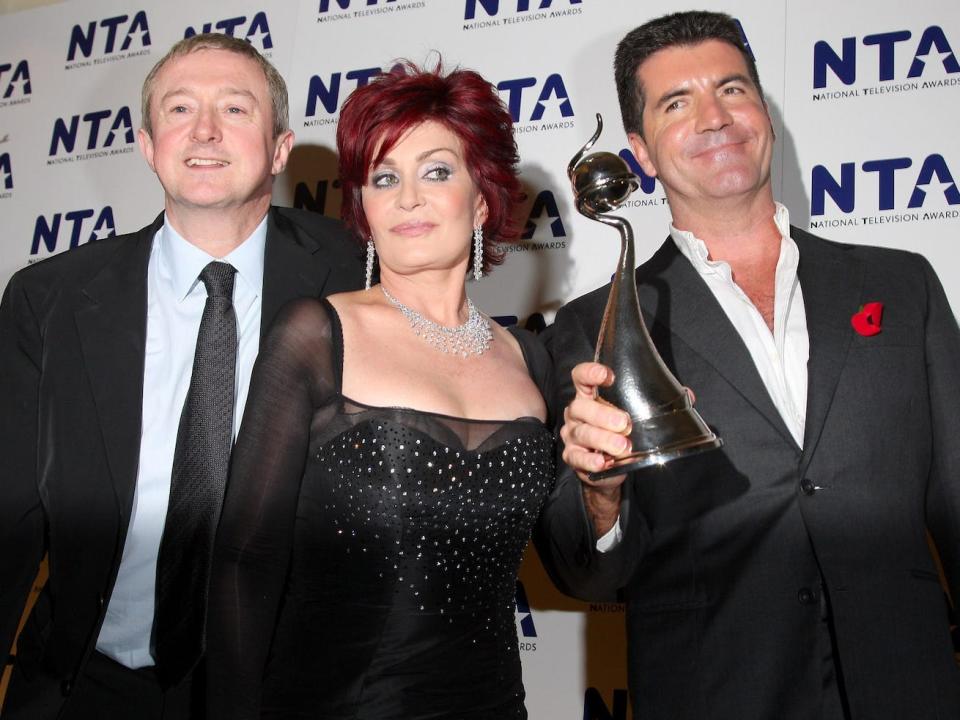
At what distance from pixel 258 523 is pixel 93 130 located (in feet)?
8.88

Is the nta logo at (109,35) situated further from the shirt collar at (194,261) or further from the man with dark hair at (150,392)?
the shirt collar at (194,261)

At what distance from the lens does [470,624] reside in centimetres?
194

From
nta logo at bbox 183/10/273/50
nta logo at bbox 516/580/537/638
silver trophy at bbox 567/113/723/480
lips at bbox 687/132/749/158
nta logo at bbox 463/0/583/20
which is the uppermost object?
nta logo at bbox 183/10/273/50

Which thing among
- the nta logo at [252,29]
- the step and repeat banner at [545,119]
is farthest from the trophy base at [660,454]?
the nta logo at [252,29]

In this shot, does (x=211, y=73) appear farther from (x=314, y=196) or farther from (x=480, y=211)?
(x=314, y=196)

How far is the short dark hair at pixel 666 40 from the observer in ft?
7.93

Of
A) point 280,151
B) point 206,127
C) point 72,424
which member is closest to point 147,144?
point 206,127

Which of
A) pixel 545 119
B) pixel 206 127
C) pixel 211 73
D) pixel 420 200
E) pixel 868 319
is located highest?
pixel 545 119

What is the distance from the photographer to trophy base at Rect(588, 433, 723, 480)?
5.26ft

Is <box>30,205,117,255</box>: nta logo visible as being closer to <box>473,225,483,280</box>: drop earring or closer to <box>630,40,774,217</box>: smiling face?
<box>473,225,483,280</box>: drop earring

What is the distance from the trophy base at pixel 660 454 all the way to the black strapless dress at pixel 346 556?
0.39 m

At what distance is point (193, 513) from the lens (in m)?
2.15

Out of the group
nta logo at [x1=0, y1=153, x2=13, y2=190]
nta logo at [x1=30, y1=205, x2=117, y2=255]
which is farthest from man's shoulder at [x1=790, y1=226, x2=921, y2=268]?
nta logo at [x1=0, y1=153, x2=13, y2=190]

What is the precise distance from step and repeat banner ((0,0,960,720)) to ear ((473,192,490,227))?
3.25ft
